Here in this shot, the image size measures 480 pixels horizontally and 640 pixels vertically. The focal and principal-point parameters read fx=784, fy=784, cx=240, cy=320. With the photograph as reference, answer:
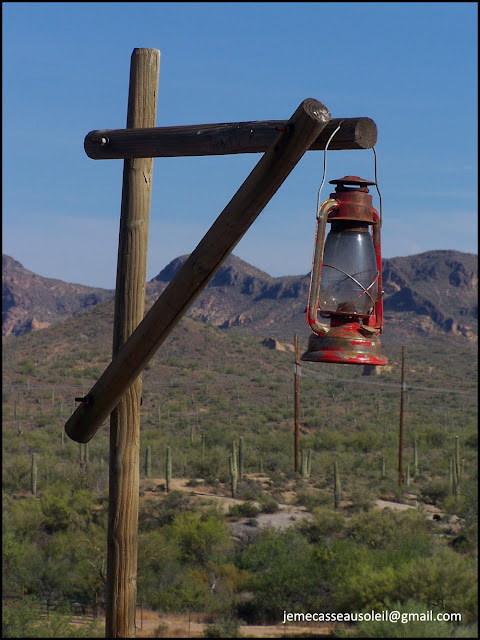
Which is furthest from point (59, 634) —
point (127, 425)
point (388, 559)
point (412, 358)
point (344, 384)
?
point (412, 358)

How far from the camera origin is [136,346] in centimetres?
334

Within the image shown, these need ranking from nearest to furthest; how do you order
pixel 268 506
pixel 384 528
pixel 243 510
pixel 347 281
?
pixel 347 281 < pixel 384 528 < pixel 243 510 < pixel 268 506

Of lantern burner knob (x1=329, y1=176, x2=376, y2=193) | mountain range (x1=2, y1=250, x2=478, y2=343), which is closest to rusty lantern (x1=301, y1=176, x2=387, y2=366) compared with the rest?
lantern burner knob (x1=329, y1=176, x2=376, y2=193)

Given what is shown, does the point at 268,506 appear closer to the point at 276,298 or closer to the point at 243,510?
the point at 243,510

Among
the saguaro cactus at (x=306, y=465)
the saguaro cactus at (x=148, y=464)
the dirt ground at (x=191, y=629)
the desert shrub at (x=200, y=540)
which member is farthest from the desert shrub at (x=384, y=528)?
the saguaro cactus at (x=148, y=464)

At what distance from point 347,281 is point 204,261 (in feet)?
1.97

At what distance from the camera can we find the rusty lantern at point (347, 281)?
302cm

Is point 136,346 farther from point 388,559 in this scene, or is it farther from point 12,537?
point 12,537

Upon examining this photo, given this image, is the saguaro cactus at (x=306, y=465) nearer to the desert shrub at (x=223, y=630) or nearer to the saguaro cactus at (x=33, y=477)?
the saguaro cactus at (x=33, y=477)

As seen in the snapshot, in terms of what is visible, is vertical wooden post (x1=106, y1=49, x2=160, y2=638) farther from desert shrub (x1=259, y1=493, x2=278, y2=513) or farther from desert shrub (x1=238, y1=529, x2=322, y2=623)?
desert shrub (x1=259, y1=493, x2=278, y2=513)

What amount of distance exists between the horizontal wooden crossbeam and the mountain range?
77.1 metres

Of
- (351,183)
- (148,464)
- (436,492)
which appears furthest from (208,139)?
(148,464)

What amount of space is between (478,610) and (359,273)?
1861 cm

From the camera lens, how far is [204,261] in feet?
9.92
